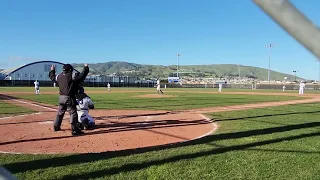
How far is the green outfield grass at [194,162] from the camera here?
4.69 m

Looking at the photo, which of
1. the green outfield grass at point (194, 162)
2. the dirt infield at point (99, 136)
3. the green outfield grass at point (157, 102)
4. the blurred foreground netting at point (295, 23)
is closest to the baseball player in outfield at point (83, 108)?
the dirt infield at point (99, 136)

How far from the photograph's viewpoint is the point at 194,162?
5344 mm

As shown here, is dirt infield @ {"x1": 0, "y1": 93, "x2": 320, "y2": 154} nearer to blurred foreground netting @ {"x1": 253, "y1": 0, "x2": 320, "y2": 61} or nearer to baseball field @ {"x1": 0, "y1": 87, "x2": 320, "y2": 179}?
baseball field @ {"x1": 0, "y1": 87, "x2": 320, "y2": 179}

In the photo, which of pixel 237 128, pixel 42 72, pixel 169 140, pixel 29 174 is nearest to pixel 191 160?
pixel 169 140

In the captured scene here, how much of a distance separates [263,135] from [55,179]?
5250mm

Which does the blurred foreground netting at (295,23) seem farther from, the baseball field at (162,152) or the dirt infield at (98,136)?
the dirt infield at (98,136)

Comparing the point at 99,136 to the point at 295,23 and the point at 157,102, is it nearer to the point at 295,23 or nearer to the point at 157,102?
the point at 295,23

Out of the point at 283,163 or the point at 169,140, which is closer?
the point at 283,163

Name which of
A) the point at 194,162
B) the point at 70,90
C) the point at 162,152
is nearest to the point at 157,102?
the point at 70,90

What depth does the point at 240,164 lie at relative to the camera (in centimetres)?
530

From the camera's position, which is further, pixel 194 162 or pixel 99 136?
pixel 99 136

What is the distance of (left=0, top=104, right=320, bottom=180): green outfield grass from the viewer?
469 centimetres

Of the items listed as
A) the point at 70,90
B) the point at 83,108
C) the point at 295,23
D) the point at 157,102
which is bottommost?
the point at 157,102

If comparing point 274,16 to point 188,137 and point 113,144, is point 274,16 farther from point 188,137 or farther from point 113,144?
point 188,137
